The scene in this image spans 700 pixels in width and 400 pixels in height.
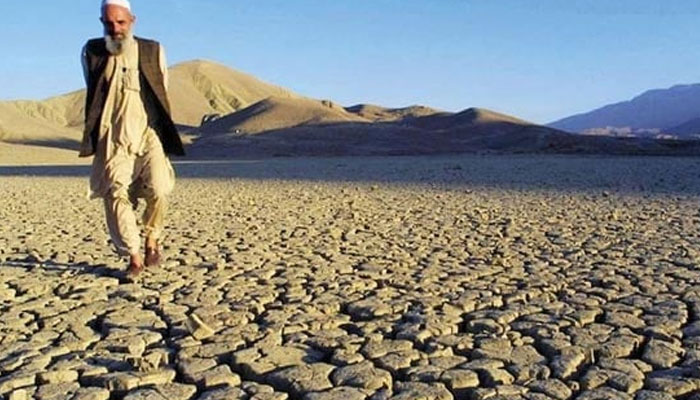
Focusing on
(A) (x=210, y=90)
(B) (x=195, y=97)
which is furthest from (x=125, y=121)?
(A) (x=210, y=90)

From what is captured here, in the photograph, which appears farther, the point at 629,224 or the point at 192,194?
the point at 192,194

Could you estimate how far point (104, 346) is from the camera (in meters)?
2.97

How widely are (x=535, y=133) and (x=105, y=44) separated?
144 feet

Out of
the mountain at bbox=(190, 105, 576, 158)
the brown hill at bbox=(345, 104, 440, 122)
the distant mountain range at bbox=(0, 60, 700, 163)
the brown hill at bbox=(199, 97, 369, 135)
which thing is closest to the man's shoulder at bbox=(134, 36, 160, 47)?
the distant mountain range at bbox=(0, 60, 700, 163)

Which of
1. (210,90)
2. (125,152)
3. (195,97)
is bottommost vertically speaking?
(125,152)

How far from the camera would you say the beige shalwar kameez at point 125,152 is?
4129mm

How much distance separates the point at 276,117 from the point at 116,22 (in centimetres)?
6071

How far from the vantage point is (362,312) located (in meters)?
3.44

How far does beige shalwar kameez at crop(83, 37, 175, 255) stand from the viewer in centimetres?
413

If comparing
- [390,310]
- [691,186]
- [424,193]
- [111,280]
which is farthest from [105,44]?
[691,186]

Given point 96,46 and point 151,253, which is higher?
point 96,46

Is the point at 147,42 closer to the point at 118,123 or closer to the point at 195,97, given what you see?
the point at 118,123

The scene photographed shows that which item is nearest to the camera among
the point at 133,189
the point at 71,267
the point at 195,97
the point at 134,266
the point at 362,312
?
the point at 362,312

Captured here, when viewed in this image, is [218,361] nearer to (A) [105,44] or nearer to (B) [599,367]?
(B) [599,367]
